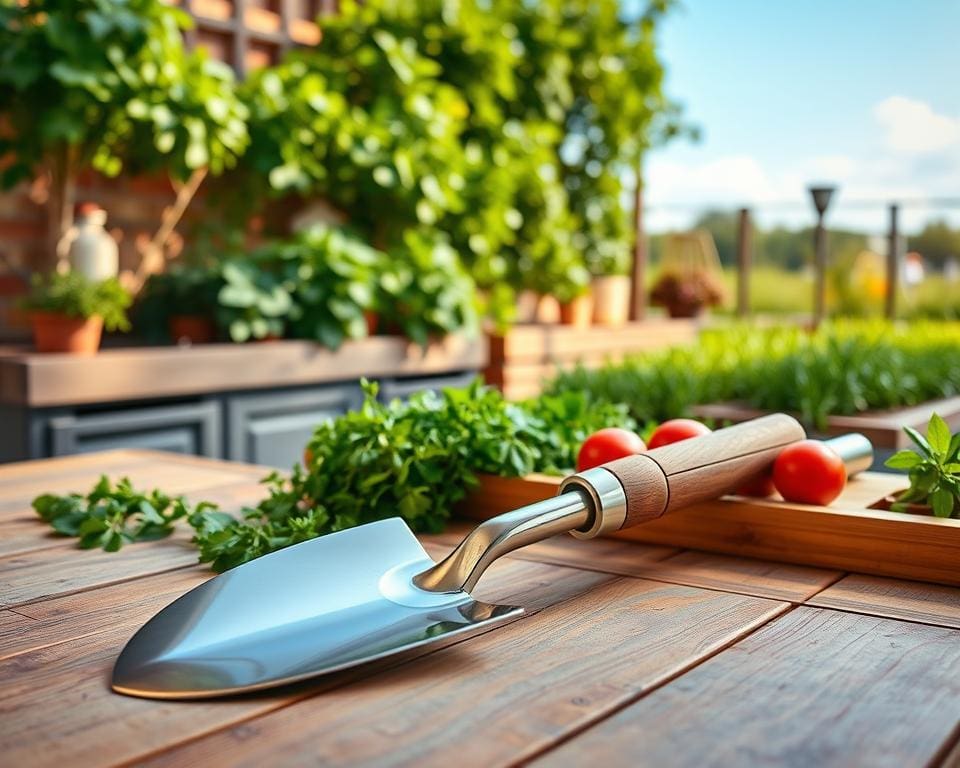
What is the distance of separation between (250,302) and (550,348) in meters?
1.55

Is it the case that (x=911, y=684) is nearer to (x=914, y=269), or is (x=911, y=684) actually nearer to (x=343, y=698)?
(x=343, y=698)

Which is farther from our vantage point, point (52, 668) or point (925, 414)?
Answer: point (925, 414)

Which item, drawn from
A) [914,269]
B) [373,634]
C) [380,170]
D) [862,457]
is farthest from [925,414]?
[914,269]

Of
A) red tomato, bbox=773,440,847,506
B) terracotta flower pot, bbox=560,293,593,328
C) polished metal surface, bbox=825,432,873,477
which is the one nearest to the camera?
red tomato, bbox=773,440,847,506

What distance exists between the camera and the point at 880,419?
2.44 meters

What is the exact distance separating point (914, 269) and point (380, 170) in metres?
4.68

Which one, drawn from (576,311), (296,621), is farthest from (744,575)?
(576,311)

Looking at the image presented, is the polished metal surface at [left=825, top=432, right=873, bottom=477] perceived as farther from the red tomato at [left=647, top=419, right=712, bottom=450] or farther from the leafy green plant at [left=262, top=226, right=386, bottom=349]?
the leafy green plant at [left=262, top=226, right=386, bottom=349]

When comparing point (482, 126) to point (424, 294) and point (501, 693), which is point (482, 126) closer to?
point (424, 294)

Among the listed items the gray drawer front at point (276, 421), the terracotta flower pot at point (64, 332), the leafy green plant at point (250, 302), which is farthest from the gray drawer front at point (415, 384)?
the terracotta flower pot at point (64, 332)

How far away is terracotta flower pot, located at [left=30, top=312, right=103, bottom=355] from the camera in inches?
109

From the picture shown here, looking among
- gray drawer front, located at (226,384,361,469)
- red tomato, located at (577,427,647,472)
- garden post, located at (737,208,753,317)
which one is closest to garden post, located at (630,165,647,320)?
garden post, located at (737,208,753,317)

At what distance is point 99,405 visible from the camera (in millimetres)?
2869

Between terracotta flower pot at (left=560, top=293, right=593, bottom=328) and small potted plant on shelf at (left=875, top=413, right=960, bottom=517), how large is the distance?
12.6 ft
